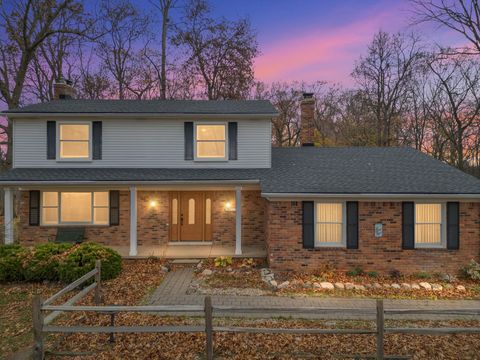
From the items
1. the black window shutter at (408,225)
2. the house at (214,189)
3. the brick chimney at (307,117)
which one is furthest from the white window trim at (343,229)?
the brick chimney at (307,117)

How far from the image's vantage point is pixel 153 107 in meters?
12.9

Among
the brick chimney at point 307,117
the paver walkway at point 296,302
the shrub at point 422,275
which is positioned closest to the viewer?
the paver walkway at point 296,302

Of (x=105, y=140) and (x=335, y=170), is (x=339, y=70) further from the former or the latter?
(x=105, y=140)

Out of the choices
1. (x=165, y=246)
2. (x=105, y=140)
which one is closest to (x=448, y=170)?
(x=165, y=246)

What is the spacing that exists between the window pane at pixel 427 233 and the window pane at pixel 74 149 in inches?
515

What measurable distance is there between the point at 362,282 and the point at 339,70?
2307 cm

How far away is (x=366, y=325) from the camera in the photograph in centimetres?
627

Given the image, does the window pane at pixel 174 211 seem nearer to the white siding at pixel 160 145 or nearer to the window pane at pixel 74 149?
the white siding at pixel 160 145

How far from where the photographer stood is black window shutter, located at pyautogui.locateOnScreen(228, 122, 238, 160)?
12273 millimetres

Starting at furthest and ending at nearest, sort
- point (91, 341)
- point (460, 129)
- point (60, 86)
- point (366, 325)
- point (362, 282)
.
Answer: point (460, 129), point (60, 86), point (362, 282), point (366, 325), point (91, 341)

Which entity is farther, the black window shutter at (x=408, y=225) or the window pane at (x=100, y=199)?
the window pane at (x=100, y=199)

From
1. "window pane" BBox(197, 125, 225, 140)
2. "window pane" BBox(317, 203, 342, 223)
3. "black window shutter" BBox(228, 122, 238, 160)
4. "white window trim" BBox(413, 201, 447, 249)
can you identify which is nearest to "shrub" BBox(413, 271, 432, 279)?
"white window trim" BBox(413, 201, 447, 249)

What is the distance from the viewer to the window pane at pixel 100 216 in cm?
1209

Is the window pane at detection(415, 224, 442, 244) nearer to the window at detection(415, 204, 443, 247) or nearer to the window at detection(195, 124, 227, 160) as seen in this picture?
the window at detection(415, 204, 443, 247)
